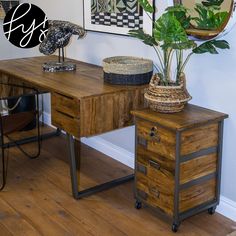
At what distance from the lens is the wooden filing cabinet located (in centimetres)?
221

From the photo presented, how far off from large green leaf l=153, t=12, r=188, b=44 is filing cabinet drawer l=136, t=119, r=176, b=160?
0.46 metres

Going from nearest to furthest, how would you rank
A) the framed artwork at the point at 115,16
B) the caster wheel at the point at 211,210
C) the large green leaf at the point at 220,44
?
the large green leaf at the point at 220,44
the caster wheel at the point at 211,210
the framed artwork at the point at 115,16

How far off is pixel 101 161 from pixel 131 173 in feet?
1.06

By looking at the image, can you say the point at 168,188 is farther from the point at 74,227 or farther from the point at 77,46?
the point at 77,46

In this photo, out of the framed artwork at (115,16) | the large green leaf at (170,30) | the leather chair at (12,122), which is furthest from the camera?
the leather chair at (12,122)

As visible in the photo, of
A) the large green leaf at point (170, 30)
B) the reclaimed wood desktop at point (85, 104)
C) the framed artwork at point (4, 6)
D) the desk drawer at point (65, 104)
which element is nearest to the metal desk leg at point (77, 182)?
the reclaimed wood desktop at point (85, 104)

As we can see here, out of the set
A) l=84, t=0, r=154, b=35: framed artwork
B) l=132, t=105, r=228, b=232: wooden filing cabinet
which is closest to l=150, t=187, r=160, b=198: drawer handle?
l=132, t=105, r=228, b=232: wooden filing cabinet

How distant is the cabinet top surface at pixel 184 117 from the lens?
2182 mm

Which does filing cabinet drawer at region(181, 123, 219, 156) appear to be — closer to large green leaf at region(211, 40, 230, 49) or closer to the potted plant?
the potted plant

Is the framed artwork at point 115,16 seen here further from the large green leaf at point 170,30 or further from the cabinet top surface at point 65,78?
the large green leaf at point 170,30

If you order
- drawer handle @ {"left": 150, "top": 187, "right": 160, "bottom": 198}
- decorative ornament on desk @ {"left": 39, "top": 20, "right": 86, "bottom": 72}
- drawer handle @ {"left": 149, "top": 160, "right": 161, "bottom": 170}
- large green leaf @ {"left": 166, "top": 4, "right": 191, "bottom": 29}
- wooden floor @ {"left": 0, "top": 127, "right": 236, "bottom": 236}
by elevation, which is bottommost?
wooden floor @ {"left": 0, "top": 127, "right": 236, "bottom": 236}

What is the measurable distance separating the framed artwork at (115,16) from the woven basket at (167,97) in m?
0.58

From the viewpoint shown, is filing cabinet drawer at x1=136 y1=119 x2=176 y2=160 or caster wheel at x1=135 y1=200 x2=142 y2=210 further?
caster wheel at x1=135 y1=200 x2=142 y2=210

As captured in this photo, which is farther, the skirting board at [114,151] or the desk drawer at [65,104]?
the skirting board at [114,151]
